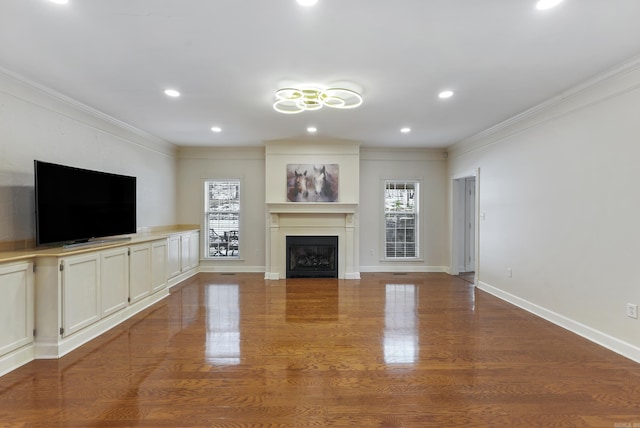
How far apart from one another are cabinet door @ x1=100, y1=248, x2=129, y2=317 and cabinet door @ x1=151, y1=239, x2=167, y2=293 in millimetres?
569

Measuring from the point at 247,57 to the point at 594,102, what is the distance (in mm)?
3491

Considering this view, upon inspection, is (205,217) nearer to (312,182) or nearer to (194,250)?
(194,250)

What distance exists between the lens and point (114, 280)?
136 inches

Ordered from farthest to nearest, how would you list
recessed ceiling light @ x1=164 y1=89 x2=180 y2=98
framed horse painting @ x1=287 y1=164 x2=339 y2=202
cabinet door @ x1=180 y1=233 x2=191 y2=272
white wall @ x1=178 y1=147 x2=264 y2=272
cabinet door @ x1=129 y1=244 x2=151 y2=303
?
white wall @ x1=178 y1=147 x2=264 y2=272 → framed horse painting @ x1=287 y1=164 x2=339 y2=202 → cabinet door @ x1=180 y1=233 x2=191 y2=272 → cabinet door @ x1=129 y1=244 x2=151 y2=303 → recessed ceiling light @ x1=164 y1=89 x2=180 y2=98

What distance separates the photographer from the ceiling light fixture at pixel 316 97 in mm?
3344

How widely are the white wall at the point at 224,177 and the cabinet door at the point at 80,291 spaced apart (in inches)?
131

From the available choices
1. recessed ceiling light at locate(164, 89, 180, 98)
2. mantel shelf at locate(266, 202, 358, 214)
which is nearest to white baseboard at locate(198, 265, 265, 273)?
mantel shelf at locate(266, 202, 358, 214)

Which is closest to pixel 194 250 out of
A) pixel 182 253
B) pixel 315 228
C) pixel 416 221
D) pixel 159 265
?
pixel 182 253

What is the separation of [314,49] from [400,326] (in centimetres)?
299

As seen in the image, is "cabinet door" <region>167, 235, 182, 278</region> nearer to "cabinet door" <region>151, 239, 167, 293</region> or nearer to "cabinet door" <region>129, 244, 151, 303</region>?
"cabinet door" <region>151, 239, 167, 293</region>

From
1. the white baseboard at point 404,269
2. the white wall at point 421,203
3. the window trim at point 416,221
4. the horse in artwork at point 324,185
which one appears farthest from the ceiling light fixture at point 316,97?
the white baseboard at point 404,269

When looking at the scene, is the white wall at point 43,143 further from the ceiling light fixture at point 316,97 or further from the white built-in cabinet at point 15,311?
the ceiling light fixture at point 316,97

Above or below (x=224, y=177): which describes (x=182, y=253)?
below

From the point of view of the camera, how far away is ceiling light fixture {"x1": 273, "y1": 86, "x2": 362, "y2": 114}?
132 inches
